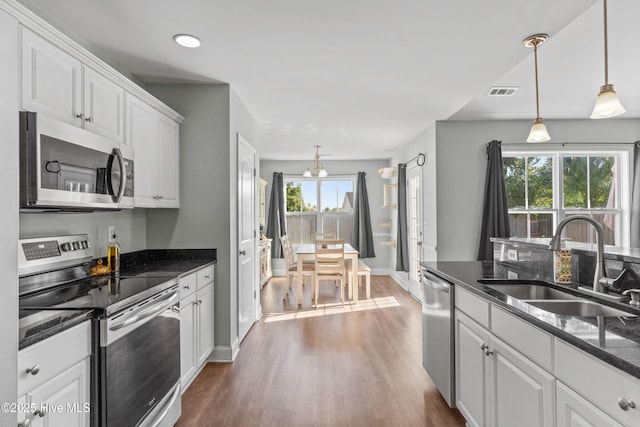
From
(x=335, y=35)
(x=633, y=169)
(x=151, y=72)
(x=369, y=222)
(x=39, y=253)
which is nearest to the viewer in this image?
(x=39, y=253)

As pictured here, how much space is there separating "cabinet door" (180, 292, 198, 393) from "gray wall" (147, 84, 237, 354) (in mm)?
481

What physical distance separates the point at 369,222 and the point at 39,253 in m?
6.03

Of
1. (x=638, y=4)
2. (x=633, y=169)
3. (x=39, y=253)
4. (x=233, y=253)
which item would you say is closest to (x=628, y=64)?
(x=638, y=4)

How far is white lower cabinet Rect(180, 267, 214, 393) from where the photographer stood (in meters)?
2.45

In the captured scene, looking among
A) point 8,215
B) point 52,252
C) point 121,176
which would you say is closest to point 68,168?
point 121,176

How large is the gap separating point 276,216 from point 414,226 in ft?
9.40

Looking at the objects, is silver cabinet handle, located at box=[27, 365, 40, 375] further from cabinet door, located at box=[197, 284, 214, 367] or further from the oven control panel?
cabinet door, located at box=[197, 284, 214, 367]

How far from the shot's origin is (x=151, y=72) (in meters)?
2.93

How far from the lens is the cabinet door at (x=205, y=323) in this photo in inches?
109

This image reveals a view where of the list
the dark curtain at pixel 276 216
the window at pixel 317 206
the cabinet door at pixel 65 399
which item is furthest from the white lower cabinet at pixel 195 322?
the window at pixel 317 206

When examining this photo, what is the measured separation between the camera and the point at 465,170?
4633mm

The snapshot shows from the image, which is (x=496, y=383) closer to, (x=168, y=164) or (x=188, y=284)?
(x=188, y=284)

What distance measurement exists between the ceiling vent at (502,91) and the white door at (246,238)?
2.60 metres

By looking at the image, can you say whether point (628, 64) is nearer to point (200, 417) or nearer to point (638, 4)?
point (638, 4)
